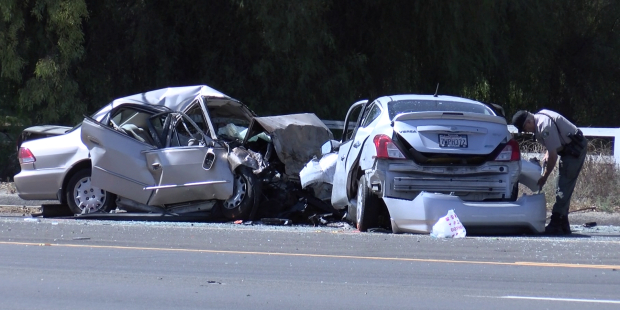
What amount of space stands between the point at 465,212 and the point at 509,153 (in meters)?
0.92

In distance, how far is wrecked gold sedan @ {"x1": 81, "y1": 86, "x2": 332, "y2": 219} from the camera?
10.8 m

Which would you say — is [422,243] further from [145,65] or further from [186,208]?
[145,65]

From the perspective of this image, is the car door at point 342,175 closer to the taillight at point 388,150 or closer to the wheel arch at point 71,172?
the taillight at point 388,150

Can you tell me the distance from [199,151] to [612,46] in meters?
14.4

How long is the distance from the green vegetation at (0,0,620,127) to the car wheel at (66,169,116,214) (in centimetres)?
475

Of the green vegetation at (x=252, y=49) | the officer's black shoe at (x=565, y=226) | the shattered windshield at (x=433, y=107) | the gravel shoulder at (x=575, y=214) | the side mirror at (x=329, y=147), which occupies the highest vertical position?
the green vegetation at (x=252, y=49)

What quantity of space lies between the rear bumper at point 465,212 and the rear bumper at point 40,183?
4559 mm

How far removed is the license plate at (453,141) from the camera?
359 inches

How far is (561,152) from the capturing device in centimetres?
1027

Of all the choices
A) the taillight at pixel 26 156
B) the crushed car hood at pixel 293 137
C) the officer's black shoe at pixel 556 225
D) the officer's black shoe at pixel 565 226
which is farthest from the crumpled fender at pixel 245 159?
the officer's black shoe at pixel 565 226

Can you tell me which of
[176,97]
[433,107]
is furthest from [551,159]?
[176,97]

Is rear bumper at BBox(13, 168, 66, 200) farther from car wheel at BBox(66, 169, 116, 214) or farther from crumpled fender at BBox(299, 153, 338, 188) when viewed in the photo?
crumpled fender at BBox(299, 153, 338, 188)

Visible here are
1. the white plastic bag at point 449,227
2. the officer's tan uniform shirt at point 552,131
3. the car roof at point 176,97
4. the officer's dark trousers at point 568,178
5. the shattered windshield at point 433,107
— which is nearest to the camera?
the white plastic bag at point 449,227

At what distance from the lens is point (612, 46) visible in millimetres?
21625
